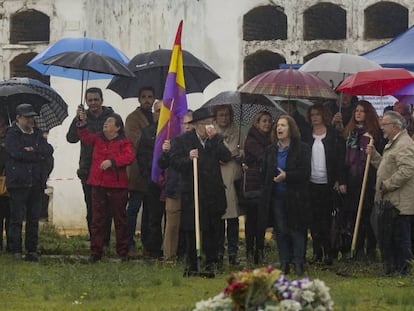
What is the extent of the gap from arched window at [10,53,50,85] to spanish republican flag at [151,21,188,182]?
228 inches

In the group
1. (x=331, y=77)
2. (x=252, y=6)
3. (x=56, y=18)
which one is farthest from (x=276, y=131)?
(x=56, y=18)

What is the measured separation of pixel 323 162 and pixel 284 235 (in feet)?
3.79

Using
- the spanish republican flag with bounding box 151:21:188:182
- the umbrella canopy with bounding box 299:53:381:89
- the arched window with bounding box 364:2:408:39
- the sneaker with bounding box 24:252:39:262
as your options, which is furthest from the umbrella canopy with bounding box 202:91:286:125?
the arched window with bounding box 364:2:408:39

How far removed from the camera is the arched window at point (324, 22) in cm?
1789

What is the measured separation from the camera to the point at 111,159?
44.4 ft

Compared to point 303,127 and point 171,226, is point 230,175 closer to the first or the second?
point 171,226

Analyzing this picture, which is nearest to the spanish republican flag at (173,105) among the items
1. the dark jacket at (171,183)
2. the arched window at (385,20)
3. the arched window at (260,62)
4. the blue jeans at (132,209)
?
the dark jacket at (171,183)

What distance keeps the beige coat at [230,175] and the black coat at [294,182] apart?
89cm

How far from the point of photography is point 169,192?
13.5 m

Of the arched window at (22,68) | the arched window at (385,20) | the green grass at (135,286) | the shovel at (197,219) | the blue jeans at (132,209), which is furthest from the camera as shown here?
the arched window at (22,68)

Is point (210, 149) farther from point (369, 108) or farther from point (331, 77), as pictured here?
point (331, 77)

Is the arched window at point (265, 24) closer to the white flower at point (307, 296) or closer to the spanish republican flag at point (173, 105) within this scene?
the spanish republican flag at point (173, 105)

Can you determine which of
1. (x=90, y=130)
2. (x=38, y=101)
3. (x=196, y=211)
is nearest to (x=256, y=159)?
(x=196, y=211)

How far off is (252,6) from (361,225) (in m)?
5.45
